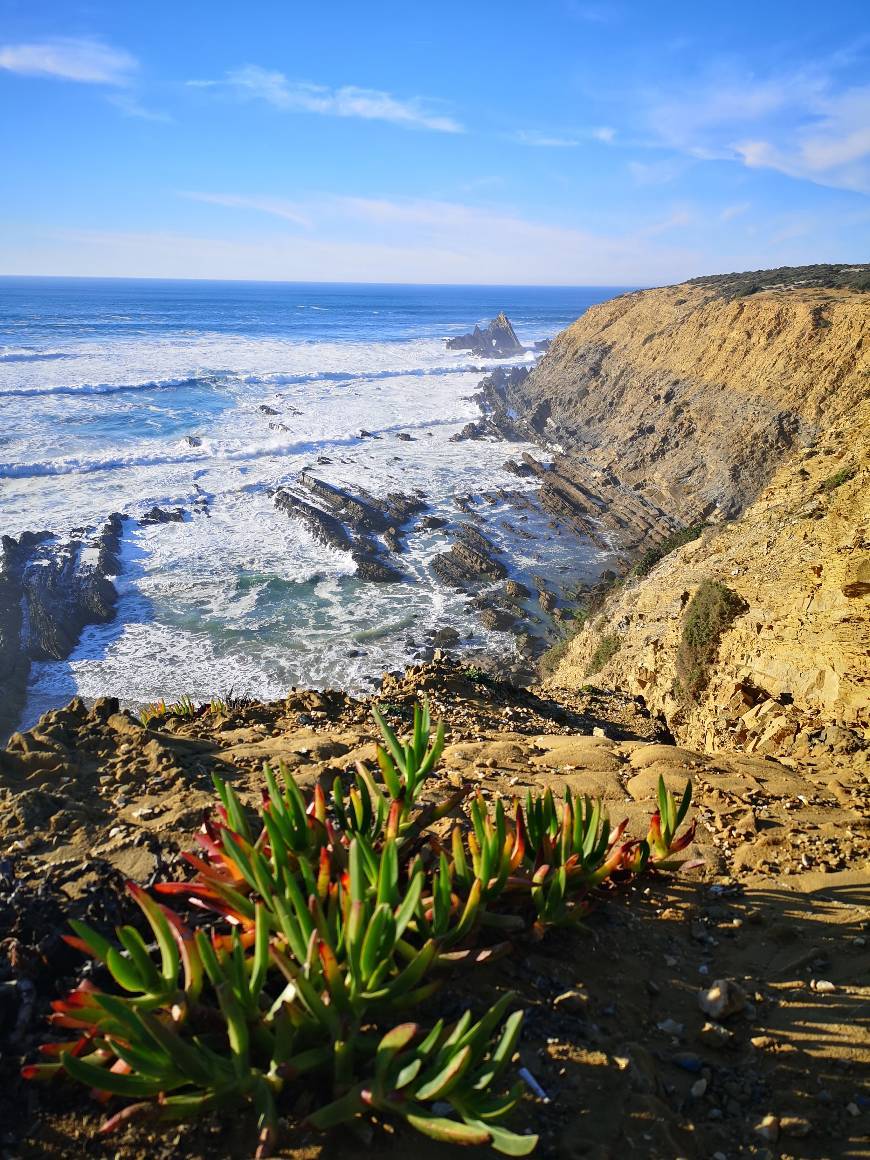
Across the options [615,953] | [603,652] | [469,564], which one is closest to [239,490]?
[469,564]

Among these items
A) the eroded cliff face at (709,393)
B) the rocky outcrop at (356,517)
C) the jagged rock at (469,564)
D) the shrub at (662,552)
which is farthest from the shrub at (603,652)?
the eroded cliff face at (709,393)

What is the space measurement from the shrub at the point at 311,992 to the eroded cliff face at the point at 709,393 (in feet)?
73.1

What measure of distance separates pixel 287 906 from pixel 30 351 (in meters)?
62.6

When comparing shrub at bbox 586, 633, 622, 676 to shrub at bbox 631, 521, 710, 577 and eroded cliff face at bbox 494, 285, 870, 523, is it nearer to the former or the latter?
shrub at bbox 631, 521, 710, 577

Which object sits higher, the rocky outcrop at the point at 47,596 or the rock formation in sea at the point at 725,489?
the rock formation in sea at the point at 725,489

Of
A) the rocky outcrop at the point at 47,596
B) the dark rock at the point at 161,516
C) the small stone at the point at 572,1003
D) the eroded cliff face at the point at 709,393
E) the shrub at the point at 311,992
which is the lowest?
the rocky outcrop at the point at 47,596

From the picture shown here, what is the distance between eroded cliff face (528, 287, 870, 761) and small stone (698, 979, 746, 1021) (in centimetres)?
320

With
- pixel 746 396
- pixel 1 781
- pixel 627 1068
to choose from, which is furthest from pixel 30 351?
pixel 627 1068

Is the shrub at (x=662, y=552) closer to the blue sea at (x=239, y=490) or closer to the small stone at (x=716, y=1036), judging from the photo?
the blue sea at (x=239, y=490)

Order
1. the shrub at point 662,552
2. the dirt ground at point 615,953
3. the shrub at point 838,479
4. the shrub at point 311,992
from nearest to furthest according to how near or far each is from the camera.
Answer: the shrub at point 311,992, the dirt ground at point 615,953, the shrub at point 838,479, the shrub at point 662,552

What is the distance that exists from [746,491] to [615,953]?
23519mm

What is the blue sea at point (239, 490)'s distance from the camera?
1555 centimetres

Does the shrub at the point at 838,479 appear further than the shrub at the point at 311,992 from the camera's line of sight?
Yes

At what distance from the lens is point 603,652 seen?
12164 mm
